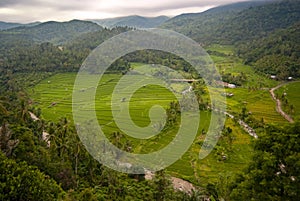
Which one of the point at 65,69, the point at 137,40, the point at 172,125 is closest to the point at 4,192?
the point at 172,125

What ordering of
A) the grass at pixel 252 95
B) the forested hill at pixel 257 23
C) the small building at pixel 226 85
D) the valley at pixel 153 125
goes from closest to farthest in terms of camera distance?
the valley at pixel 153 125 → the grass at pixel 252 95 → the small building at pixel 226 85 → the forested hill at pixel 257 23

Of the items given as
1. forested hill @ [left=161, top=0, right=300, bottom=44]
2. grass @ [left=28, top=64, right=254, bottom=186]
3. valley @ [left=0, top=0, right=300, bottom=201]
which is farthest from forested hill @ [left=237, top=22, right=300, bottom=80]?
forested hill @ [left=161, top=0, right=300, bottom=44]

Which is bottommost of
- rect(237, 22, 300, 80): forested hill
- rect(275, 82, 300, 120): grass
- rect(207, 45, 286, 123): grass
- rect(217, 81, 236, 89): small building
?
rect(217, 81, 236, 89): small building

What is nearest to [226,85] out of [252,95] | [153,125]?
[252,95]

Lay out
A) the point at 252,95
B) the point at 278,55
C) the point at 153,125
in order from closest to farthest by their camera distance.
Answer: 1. the point at 153,125
2. the point at 252,95
3. the point at 278,55

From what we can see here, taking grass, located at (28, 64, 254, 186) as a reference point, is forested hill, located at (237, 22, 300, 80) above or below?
above

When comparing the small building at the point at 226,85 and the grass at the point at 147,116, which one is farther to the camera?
the small building at the point at 226,85

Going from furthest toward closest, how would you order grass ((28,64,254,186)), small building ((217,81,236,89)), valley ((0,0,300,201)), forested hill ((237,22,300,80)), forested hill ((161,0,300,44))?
forested hill ((161,0,300,44)) → forested hill ((237,22,300,80)) → small building ((217,81,236,89)) → grass ((28,64,254,186)) → valley ((0,0,300,201))

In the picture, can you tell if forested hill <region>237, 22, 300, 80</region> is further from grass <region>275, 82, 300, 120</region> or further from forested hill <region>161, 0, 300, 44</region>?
forested hill <region>161, 0, 300, 44</region>

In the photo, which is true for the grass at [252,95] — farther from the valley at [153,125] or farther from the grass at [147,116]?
the grass at [147,116]

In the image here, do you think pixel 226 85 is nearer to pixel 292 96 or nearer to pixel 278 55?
pixel 292 96

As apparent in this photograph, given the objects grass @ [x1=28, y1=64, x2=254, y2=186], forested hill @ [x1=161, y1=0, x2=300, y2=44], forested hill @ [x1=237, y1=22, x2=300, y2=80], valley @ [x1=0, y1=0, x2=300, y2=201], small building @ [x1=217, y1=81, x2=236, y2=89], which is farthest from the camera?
forested hill @ [x1=161, y1=0, x2=300, y2=44]

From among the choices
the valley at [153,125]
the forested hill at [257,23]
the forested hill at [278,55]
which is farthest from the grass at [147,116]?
the forested hill at [257,23]
